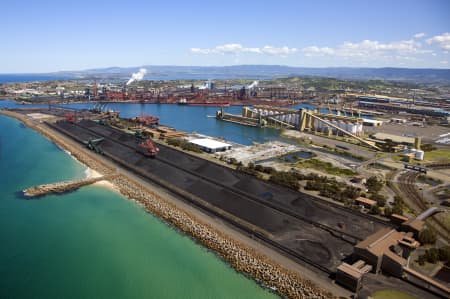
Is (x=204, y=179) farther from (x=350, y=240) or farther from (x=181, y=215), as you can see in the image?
(x=350, y=240)

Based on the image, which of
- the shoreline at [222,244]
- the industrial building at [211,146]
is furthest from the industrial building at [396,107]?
the shoreline at [222,244]

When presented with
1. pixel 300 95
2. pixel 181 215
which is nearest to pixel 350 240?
pixel 181 215

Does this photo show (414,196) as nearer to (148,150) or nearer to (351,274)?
(351,274)

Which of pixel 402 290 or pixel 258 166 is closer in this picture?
pixel 402 290

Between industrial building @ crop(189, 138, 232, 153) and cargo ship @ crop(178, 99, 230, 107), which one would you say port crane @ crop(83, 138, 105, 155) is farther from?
cargo ship @ crop(178, 99, 230, 107)

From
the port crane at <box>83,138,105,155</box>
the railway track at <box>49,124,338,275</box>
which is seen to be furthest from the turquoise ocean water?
the port crane at <box>83,138,105,155</box>

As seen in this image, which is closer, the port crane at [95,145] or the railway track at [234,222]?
the railway track at [234,222]

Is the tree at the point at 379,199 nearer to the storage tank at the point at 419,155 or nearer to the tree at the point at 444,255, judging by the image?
the tree at the point at 444,255

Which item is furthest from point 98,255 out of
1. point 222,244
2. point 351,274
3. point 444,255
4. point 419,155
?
point 419,155
